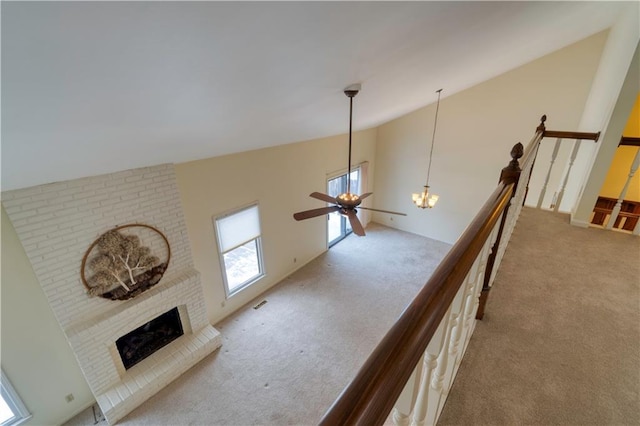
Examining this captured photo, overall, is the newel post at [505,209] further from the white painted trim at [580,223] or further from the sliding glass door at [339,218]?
→ the sliding glass door at [339,218]

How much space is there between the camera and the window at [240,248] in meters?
4.84

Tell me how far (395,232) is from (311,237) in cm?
274

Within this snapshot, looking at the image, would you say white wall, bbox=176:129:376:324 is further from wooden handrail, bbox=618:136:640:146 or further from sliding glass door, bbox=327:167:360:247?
wooden handrail, bbox=618:136:640:146

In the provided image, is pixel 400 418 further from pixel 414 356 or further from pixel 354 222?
pixel 354 222

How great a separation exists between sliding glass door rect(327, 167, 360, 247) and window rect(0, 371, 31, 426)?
556cm

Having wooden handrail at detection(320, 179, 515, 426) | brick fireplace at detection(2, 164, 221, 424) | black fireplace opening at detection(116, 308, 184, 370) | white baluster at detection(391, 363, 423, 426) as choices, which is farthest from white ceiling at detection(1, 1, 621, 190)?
black fireplace opening at detection(116, 308, 184, 370)

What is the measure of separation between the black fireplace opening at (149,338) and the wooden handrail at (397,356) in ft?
14.9

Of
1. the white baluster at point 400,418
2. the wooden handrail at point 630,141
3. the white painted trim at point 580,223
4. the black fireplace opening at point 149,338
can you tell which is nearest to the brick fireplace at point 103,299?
the black fireplace opening at point 149,338

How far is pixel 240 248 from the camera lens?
5527 mm

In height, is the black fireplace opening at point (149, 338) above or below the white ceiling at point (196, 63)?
below

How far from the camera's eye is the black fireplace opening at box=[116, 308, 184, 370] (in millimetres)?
3986

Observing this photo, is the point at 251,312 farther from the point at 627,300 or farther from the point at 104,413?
the point at 627,300

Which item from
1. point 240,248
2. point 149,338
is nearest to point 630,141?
point 240,248

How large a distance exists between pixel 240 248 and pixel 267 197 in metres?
1.12
